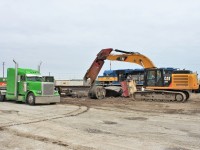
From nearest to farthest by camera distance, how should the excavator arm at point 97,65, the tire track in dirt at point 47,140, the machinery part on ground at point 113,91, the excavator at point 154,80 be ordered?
1. the tire track in dirt at point 47,140
2. the excavator at point 154,80
3. the excavator arm at point 97,65
4. the machinery part on ground at point 113,91

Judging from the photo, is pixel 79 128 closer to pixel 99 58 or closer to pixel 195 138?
pixel 195 138

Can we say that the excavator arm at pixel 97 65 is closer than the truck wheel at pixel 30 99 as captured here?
No

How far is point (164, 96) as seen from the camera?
26.7m

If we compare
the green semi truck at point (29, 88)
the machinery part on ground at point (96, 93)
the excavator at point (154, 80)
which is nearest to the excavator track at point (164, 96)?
the excavator at point (154, 80)

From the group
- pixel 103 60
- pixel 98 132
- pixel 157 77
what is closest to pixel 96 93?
pixel 103 60

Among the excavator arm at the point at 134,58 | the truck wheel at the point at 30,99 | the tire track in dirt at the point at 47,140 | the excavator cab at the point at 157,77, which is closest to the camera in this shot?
the tire track in dirt at the point at 47,140

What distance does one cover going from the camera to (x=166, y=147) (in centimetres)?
958

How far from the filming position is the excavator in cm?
2622

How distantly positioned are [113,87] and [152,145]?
72.0 ft

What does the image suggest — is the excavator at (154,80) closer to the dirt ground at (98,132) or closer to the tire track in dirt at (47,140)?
the dirt ground at (98,132)

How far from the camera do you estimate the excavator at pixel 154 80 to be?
26219mm

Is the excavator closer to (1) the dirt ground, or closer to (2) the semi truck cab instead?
(2) the semi truck cab

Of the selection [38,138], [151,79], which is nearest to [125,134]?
[38,138]

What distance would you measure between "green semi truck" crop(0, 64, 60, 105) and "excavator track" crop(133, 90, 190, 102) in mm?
7639
